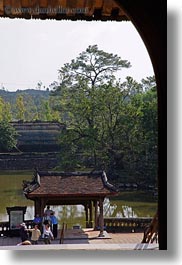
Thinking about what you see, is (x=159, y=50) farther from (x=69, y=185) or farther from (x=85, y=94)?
(x=85, y=94)

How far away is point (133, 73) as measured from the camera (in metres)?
15.2

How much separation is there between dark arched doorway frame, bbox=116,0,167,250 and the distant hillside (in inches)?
618

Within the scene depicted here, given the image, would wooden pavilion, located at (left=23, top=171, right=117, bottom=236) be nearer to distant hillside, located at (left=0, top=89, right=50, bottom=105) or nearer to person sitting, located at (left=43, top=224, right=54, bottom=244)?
person sitting, located at (left=43, top=224, right=54, bottom=244)

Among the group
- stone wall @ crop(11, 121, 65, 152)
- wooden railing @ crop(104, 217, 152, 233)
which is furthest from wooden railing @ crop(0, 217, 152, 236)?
stone wall @ crop(11, 121, 65, 152)

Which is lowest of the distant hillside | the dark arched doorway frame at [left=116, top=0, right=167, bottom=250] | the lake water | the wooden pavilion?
the lake water

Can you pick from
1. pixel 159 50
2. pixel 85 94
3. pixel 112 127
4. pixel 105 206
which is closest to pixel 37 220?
pixel 105 206

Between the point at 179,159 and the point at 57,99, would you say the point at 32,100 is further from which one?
the point at 179,159

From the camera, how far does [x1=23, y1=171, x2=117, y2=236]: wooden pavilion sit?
9.09 meters

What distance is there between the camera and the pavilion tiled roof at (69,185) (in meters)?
9.09

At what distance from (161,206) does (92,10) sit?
2.70 feet

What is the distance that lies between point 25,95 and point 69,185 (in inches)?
358

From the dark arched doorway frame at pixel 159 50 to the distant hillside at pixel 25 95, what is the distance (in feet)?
51.5

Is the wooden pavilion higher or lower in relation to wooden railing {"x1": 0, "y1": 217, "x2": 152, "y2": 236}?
higher

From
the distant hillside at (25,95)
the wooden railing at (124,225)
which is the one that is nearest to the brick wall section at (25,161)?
the distant hillside at (25,95)
